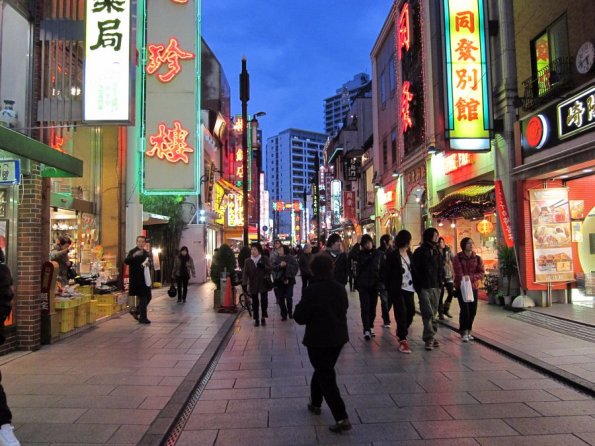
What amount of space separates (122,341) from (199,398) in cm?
364

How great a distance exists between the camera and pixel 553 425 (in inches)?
A: 179

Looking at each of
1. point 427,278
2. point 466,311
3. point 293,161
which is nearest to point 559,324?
point 466,311

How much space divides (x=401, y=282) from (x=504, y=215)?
5317 millimetres

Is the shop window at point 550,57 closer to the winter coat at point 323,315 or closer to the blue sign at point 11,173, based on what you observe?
the winter coat at point 323,315

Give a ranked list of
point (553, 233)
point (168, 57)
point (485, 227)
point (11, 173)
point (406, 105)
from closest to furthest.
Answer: point (11, 173), point (553, 233), point (168, 57), point (485, 227), point (406, 105)

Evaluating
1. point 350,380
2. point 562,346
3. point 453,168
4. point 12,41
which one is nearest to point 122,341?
point 350,380

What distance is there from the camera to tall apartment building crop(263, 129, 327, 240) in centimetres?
13225

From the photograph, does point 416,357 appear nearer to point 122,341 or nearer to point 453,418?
point 453,418

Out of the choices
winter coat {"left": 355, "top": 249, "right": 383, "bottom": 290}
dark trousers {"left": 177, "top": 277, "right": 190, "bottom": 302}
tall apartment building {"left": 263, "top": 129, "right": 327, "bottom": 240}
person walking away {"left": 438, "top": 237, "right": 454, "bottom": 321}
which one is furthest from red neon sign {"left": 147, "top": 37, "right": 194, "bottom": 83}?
tall apartment building {"left": 263, "top": 129, "right": 327, "bottom": 240}

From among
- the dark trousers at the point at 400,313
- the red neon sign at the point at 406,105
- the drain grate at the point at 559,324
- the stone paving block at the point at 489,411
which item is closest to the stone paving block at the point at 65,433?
the stone paving block at the point at 489,411

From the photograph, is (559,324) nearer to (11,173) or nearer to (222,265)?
(222,265)

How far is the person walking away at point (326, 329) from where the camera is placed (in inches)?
173

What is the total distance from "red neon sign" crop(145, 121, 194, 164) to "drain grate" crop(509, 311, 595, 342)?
863 centimetres

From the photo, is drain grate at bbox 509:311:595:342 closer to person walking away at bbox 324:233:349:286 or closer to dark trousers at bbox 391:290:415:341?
dark trousers at bbox 391:290:415:341
